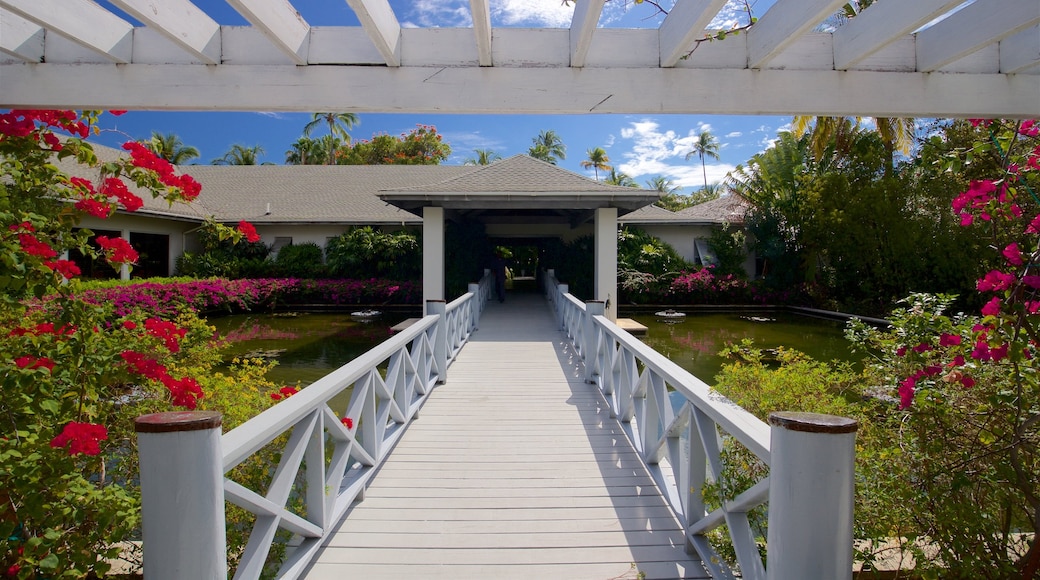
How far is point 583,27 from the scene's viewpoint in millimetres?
2770

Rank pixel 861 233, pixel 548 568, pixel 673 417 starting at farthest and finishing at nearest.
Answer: pixel 861 233
pixel 673 417
pixel 548 568

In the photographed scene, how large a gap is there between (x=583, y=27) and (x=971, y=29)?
2.00m

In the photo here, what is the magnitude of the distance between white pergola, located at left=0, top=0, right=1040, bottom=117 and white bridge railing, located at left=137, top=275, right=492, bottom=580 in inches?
70.8

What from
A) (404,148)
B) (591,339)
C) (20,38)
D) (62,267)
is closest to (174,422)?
(62,267)

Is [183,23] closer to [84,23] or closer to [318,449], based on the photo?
[84,23]

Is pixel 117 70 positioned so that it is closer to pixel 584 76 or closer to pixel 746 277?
pixel 584 76

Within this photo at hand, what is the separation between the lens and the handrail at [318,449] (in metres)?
2.08

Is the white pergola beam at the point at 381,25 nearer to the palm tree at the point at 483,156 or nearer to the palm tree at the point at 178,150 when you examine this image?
the palm tree at the point at 483,156

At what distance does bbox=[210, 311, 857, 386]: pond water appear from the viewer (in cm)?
1031

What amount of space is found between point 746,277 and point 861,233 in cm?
419

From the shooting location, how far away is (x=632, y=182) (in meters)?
48.8

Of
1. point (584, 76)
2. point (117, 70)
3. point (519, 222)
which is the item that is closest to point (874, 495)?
point (584, 76)

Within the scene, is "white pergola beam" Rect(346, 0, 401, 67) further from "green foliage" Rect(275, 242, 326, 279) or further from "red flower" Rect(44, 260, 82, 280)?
"green foliage" Rect(275, 242, 326, 279)

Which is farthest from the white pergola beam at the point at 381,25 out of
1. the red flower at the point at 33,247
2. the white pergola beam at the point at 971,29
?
the white pergola beam at the point at 971,29
